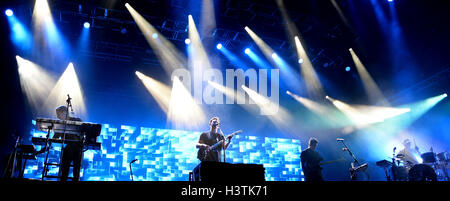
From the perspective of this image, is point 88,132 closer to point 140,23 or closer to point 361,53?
point 140,23

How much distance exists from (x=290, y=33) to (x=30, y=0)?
6.34 m

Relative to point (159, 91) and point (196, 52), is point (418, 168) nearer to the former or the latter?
point (196, 52)

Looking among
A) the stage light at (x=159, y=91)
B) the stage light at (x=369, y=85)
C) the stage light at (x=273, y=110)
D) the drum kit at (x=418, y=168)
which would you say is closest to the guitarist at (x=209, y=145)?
the drum kit at (x=418, y=168)

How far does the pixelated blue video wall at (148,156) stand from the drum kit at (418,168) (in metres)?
3.41

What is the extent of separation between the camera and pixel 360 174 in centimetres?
1114

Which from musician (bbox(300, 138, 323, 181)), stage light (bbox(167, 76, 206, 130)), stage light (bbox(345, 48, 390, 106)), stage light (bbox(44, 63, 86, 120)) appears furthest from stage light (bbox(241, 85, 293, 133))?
stage light (bbox(44, 63, 86, 120))

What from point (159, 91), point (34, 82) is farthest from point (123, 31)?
point (34, 82)

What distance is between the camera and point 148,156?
909 cm

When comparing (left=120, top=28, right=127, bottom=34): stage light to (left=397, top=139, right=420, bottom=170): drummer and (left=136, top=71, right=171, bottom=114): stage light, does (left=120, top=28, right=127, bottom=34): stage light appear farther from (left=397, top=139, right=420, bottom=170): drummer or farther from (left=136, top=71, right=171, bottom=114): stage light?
(left=397, top=139, right=420, bottom=170): drummer

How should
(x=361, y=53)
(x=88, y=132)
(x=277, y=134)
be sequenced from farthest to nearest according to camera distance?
1. (x=277, y=134)
2. (x=361, y=53)
3. (x=88, y=132)

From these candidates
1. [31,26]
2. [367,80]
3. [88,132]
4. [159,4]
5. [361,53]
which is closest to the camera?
[88,132]

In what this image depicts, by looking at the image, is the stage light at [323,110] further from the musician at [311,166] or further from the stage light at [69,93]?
the stage light at [69,93]

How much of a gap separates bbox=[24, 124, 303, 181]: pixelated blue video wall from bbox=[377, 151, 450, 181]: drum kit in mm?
3406

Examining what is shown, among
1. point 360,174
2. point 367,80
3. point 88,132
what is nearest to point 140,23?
point 88,132
